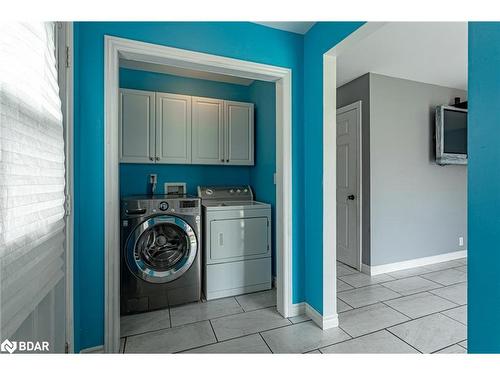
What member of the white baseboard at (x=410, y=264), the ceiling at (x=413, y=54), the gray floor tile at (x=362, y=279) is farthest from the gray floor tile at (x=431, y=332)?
the ceiling at (x=413, y=54)

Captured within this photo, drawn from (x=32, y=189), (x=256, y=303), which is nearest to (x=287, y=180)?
(x=256, y=303)

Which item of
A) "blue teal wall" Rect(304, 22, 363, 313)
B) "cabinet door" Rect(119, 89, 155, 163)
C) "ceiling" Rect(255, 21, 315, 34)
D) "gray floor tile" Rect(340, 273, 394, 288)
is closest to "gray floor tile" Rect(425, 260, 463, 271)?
"gray floor tile" Rect(340, 273, 394, 288)

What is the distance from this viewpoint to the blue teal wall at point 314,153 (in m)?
1.91

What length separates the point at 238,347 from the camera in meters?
1.70

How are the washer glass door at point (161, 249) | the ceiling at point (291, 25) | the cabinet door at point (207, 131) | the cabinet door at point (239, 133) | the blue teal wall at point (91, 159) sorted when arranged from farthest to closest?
the cabinet door at point (239, 133) < the cabinet door at point (207, 131) < the washer glass door at point (161, 249) < the ceiling at point (291, 25) < the blue teal wall at point (91, 159)

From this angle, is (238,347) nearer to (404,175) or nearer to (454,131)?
(404,175)

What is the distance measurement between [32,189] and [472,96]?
1696 millimetres

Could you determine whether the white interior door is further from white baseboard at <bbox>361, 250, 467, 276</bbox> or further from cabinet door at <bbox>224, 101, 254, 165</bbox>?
cabinet door at <bbox>224, 101, 254, 165</bbox>

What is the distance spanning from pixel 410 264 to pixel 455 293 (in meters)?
0.75

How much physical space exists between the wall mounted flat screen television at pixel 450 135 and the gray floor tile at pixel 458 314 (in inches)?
73.8

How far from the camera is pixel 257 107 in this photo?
3.16 metres

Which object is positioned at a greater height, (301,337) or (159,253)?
(159,253)

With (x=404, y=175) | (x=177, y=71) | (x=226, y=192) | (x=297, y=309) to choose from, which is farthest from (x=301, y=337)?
(x=177, y=71)

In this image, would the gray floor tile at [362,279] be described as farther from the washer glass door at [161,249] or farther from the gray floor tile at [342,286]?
the washer glass door at [161,249]
